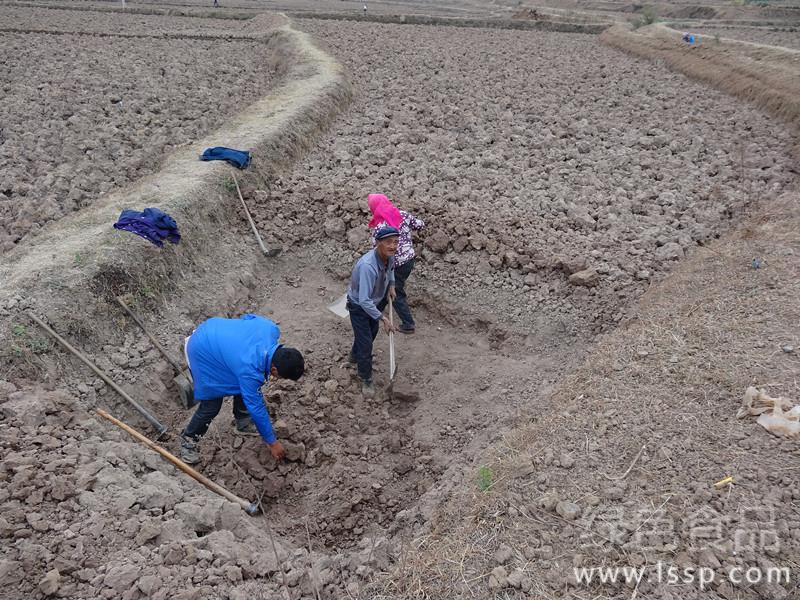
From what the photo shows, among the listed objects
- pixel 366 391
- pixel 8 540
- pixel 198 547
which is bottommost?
pixel 366 391

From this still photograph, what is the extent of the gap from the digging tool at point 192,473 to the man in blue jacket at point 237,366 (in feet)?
1.02

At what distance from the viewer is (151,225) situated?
5859mm

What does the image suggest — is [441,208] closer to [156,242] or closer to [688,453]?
[156,242]

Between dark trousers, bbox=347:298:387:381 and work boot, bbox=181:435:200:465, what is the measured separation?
1.67m

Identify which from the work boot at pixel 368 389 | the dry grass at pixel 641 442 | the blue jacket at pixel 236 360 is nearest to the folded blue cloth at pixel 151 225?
the blue jacket at pixel 236 360

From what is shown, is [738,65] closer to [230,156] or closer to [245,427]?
[230,156]

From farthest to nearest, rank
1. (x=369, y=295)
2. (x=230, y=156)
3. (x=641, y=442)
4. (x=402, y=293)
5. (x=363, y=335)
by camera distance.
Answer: (x=230, y=156)
(x=402, y=293)
(x=363, y=335)
(x=369, y=295)
(x=641, y=442)

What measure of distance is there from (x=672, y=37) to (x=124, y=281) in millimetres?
19381

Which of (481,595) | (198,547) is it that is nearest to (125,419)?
(198,547)

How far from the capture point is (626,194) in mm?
7285

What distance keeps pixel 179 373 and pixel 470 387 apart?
9.37 ft

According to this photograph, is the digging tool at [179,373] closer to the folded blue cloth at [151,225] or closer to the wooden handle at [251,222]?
the folded blue cloth at [151,225]

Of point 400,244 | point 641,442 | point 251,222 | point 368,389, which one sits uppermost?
point 400,244

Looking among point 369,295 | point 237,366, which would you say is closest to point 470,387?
point 369,295
